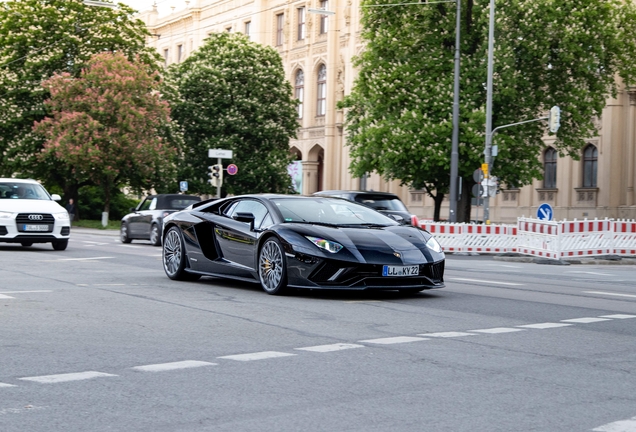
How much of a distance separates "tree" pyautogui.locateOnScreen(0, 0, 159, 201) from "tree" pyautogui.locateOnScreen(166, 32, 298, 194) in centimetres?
592

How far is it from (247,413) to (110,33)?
49118 mm

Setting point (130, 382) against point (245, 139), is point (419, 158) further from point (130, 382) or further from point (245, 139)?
point (130, 382)

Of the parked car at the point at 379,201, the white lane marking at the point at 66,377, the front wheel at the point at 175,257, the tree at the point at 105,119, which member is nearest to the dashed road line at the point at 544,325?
the white lane marking at the point at 66,377

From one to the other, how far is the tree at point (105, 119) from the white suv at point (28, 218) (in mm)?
24959

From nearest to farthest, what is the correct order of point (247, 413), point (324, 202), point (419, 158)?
point (247, 413), point (324, 202), point (419, 158)

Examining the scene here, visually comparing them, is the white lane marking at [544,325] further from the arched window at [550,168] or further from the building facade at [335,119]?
the arched window at [550,168]

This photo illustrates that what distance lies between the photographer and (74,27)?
51.9m

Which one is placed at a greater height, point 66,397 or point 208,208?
point 208,208

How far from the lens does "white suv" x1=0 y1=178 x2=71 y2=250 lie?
71.2 ft

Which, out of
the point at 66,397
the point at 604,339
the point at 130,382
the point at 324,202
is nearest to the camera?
the point at 66,397

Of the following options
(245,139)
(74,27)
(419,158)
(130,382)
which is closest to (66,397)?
(130,382)

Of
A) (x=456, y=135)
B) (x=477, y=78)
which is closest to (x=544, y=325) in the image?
(x=456, y=135)

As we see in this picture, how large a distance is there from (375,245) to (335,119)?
184 feet

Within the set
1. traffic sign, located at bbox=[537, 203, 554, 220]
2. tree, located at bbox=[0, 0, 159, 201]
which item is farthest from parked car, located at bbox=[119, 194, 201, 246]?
tree, located at bbox=[0, 0, 159, 201]
